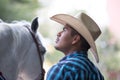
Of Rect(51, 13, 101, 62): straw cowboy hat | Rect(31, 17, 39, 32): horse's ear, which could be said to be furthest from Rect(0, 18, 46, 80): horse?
Rect(51, 13, 101, 62): straw cowboy hat

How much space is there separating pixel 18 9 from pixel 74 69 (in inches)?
85.6

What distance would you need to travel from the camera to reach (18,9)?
331 cm

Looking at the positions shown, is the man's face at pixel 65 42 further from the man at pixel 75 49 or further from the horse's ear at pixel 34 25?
the horse's ear at pixel 34 25

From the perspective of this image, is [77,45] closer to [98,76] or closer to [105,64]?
[98,76]

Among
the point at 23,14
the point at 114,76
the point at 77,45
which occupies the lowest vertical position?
the point at 114,76

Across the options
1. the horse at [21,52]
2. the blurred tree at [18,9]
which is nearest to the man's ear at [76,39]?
the horse at [21,52]

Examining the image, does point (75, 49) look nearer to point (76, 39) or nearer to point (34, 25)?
point (76, 39)

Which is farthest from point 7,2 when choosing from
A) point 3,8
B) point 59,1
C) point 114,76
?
point 114,76

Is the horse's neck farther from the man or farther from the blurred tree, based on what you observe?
the blurred tree

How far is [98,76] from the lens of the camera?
4.28 ft

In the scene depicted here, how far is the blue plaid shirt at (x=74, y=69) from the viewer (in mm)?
1207

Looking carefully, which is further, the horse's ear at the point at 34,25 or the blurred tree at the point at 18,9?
the blurred tree at the point at 18,9

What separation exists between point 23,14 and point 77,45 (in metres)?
2.00

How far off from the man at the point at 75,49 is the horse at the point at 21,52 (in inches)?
3.2
